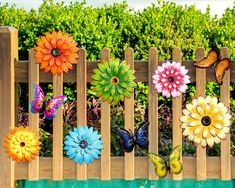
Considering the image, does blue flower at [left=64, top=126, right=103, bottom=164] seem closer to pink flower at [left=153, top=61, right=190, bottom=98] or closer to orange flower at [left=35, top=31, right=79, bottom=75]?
orange flower at [left=35, top=31, right=79, bottom=75]

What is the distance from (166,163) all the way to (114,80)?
2.47 feet

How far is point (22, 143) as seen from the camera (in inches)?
219

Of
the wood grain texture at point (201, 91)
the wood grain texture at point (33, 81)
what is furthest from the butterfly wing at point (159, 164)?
the wood grain texture at point (33, 81)

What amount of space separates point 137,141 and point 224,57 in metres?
0.91

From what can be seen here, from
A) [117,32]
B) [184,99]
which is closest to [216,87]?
[184,99]

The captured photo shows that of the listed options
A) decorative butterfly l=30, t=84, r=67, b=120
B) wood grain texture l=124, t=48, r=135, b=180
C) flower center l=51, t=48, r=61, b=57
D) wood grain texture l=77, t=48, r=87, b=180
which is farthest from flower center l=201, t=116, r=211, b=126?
flower center l=51, t=48, r=61, b=57

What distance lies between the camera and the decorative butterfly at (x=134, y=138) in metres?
5.46

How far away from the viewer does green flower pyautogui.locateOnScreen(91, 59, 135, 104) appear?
541 cm

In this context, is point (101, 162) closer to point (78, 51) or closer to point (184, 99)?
point (78, 51)

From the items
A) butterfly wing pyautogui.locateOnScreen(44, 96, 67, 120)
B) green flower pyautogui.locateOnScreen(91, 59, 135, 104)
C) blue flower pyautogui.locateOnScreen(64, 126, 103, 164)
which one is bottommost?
blue flower pyautogui.locateOnScreen(64, 126, 103, 164)

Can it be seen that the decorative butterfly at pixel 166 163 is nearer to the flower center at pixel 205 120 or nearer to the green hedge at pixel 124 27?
the flower center at pixel 205 120

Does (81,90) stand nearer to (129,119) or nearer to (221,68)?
(129,119)

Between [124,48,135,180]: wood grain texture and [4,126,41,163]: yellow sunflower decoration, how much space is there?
27.5 inches

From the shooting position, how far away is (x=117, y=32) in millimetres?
8391
